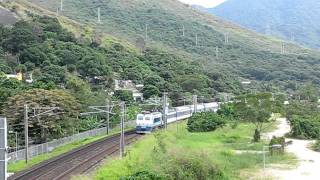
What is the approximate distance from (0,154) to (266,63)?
167m

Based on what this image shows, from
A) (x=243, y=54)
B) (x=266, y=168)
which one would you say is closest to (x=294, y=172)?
(x=266, y=168)

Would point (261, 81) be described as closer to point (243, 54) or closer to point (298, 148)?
point (243, 54)

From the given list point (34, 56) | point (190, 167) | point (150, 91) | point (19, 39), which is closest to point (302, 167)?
point (190, 167)

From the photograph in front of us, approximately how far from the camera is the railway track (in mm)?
46709

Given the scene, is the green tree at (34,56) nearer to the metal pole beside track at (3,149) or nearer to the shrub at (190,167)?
the shrub at (190,167)

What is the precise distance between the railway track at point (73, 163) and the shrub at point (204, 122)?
14.3 meters

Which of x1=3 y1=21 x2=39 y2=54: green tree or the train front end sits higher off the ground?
x1=3 y1=21 x2=39 y2=54: green tree

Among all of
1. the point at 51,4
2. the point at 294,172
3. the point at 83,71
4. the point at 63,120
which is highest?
the point at 51,4

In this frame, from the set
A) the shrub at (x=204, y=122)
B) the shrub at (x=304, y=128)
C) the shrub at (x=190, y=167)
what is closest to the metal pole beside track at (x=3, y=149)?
the shrub at (x=190, y=167)

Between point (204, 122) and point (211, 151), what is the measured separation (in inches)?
994

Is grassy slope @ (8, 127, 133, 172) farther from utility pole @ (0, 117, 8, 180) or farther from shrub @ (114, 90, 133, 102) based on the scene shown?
utility pole @ (0, 117, 8, 180)

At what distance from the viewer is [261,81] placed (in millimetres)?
163625

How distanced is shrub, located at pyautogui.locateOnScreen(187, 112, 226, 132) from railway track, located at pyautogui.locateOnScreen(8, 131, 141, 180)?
1430 cm

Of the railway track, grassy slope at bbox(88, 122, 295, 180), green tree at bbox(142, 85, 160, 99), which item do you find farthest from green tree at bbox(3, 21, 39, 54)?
the railway track
